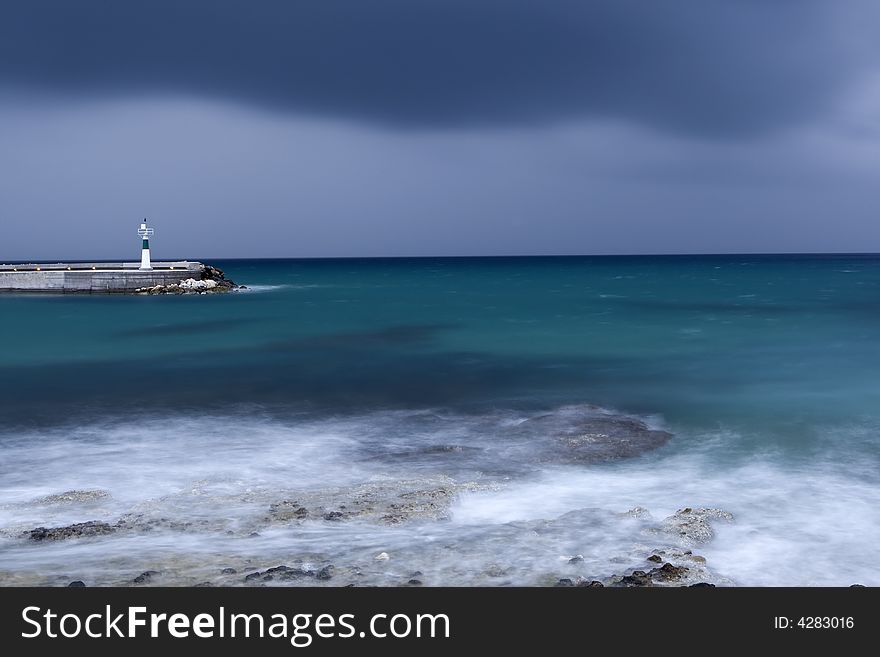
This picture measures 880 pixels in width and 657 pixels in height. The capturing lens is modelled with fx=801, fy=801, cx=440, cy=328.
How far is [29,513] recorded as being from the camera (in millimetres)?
7645

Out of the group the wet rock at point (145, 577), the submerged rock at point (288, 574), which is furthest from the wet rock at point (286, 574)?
the wet rock at point (145, 577)

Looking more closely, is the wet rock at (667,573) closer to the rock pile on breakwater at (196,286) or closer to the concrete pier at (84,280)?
the rock pile on breakwater at (196,286)

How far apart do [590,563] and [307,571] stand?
2.16 meters

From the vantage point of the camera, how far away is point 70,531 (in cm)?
695

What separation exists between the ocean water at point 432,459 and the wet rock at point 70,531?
7 cm

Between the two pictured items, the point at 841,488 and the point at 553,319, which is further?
the point at 553,319

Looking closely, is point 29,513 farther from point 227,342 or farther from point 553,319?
point 553,319

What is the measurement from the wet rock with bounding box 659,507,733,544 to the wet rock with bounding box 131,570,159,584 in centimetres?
419

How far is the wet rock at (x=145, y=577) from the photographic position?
570 cm

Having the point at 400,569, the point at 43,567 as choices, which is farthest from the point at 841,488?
the point at 43,567

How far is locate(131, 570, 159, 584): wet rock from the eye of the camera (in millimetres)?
5703

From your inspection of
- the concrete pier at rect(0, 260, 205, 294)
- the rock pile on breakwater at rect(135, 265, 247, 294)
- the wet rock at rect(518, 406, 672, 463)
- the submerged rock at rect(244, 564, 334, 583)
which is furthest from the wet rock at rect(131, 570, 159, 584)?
the concrete pier at rect(0, 260, 205, 294)

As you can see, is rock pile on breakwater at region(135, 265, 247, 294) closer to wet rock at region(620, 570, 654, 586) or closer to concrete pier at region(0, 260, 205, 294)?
concrete pier at region(0, 260, 205, 294)

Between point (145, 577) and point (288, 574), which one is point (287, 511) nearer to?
point (288, 574)
